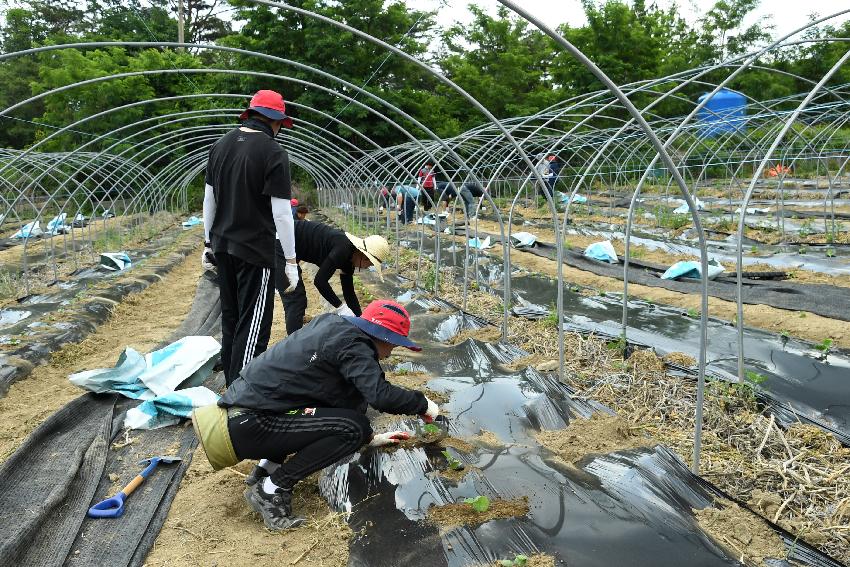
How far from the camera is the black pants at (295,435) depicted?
299 centimetres

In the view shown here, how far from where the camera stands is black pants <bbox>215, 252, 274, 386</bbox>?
4180 millimetres

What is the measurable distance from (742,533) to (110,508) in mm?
2968

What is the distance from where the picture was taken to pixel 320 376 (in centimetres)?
302

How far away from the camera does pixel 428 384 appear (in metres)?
4.73

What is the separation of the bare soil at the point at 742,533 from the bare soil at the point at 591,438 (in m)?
0.68

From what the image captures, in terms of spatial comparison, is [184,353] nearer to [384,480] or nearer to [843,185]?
[384,480]

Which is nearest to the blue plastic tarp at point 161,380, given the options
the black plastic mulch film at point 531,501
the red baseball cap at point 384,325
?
the black plastic mulch film at point 531,501

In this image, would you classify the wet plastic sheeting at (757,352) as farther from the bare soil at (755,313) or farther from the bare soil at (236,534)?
the bare soil at (236,534)

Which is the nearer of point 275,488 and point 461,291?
point 275,488

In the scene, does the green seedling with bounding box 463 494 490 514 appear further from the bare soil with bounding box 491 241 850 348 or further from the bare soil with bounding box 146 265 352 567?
the bare soil with bounding box 491 241 850 348

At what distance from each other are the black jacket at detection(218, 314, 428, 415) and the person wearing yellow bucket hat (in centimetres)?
174

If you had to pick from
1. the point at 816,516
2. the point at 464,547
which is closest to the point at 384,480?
the point at 464,547

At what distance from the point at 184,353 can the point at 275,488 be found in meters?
2.50

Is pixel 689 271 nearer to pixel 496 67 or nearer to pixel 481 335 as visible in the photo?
pixel 481 335
